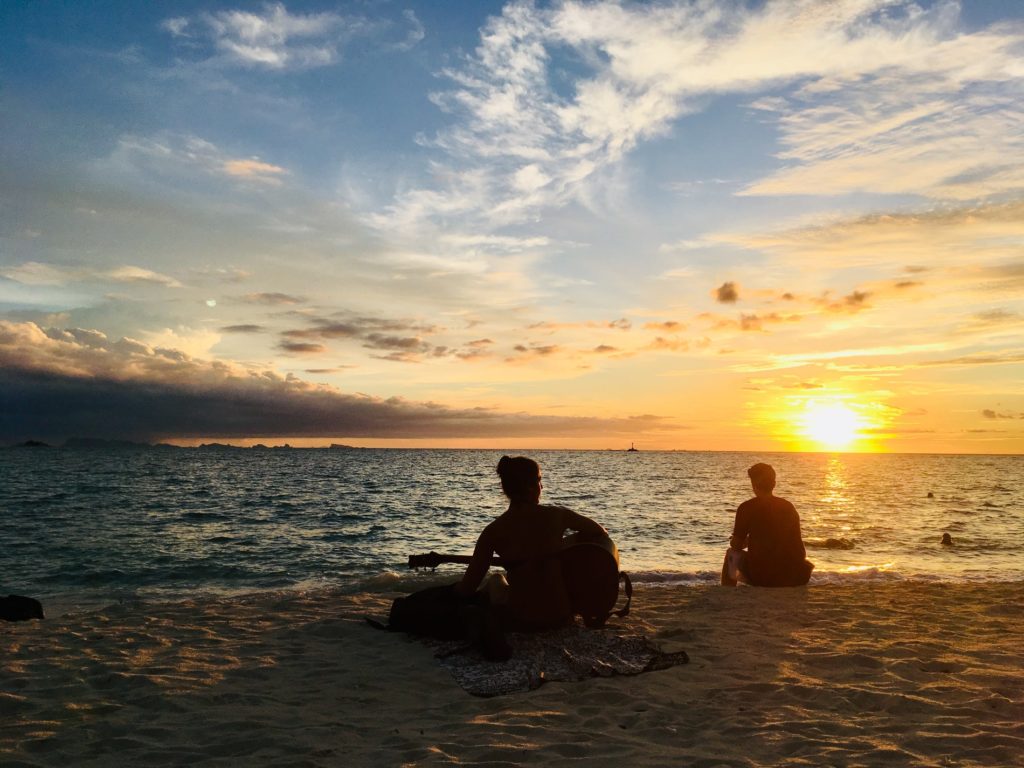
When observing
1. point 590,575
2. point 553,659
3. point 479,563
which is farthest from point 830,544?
point 479,563

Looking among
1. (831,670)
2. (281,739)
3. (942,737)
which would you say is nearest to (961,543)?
(831,670)

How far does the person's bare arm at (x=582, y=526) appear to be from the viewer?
7.44 m

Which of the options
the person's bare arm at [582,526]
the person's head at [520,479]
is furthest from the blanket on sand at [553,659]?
the person's head at [520,479]

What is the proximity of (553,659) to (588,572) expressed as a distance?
3.52 ft

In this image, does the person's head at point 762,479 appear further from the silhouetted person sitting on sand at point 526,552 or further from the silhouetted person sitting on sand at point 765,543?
the silhouetted person sitting on sand at point 526,552

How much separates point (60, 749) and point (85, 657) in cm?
289

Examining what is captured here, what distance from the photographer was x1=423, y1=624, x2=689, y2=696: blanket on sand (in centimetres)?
668

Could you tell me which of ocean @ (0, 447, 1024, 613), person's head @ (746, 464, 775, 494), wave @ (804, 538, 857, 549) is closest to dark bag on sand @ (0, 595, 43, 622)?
ocean @ (0, 447, 1024, 613)

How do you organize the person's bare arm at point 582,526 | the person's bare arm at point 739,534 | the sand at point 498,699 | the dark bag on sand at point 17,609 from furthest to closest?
the person's bare arm at point 739,534 < the dark bag on sand at point 17,609 < the person's bare arm at point 582,526 < the sand at point 498,699

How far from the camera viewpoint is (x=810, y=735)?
17.6 feet

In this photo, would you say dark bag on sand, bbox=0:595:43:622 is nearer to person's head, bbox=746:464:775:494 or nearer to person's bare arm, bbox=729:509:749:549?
person's bare arm, bbox=729:509:749:549

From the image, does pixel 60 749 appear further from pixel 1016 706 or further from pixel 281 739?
pixel 1016 706

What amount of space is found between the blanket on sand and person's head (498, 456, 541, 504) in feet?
5.59

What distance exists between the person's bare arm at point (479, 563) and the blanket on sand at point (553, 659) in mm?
737
